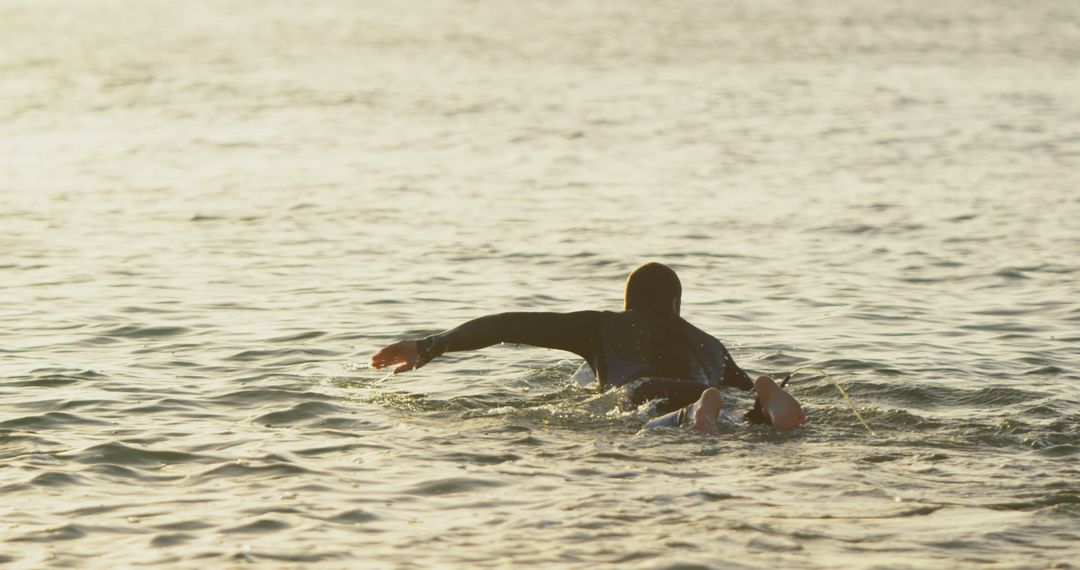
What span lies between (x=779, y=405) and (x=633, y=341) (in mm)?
1277

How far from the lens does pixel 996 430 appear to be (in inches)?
406

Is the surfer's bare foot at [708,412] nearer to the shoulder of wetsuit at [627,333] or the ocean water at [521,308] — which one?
the ocean water at [521,308]

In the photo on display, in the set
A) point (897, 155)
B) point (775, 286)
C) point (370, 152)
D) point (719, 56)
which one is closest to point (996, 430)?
point (775, 286)

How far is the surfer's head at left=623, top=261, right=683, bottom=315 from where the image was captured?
34.3ft

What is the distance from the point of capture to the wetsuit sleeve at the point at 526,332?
1056 centimetres

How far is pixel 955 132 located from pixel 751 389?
773 inches

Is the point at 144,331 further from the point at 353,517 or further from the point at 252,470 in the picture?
the point at 353,517

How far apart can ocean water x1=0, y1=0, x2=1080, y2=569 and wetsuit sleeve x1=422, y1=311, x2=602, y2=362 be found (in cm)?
55

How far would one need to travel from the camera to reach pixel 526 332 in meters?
10.6

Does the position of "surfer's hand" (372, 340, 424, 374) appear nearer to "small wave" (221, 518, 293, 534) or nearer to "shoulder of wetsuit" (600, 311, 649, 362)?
"shoulder of wetsuit" (600, 311, 649, 362)

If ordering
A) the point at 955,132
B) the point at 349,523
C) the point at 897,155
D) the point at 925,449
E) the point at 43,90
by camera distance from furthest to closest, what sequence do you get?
the point at 43,90, the point at 955,132, the point at 897,155, the point at 925,449, the point at 349,523

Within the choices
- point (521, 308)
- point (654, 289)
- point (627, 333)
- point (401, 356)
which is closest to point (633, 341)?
point (627, 333)

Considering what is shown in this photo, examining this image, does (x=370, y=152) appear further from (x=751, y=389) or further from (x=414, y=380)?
(x=751, y=389)

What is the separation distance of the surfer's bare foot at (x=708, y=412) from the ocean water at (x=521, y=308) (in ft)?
0.61
